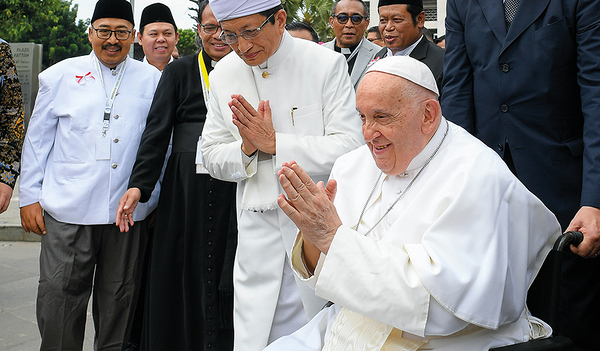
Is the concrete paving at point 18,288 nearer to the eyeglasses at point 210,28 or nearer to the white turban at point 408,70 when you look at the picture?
the eyeglasses at point 210,28

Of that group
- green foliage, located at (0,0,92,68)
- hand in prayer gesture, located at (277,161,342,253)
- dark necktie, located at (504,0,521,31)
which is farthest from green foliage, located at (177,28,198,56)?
hand in prayer gesture, located at (277,161,342,253)

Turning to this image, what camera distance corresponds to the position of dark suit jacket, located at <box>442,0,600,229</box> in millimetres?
2576

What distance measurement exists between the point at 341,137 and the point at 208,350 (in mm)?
1549

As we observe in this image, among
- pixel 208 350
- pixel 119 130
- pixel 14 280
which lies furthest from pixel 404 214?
pixel 14 280

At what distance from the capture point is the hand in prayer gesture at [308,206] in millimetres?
2109

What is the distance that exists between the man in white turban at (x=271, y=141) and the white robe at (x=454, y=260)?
91 cm

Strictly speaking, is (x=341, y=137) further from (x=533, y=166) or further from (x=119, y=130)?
(x=119, y=130)

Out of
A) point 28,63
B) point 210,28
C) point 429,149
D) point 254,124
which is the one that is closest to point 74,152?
point 210,28

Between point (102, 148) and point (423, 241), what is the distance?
241 centimetres

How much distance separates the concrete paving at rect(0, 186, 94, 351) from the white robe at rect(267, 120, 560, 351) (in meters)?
3.14

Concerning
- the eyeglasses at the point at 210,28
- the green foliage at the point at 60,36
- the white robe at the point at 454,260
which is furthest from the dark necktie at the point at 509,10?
the green foliage at the point at 60,36

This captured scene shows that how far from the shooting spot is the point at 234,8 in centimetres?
299

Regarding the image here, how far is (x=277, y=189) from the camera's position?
125 inches

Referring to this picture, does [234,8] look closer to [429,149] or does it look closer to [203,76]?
[203,76]
